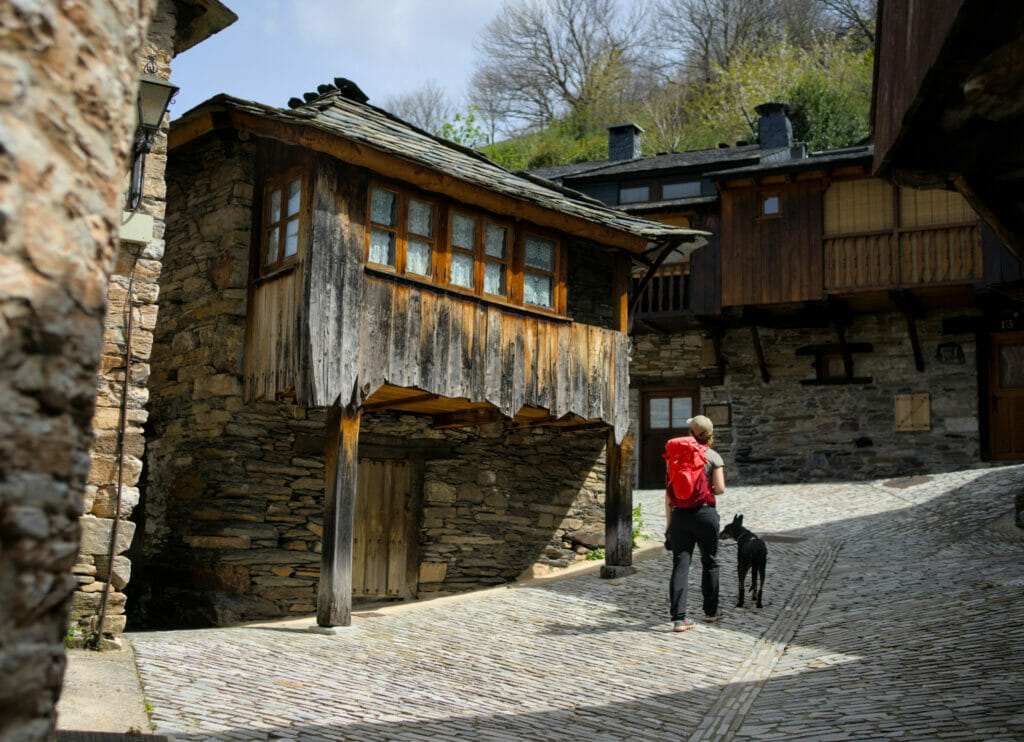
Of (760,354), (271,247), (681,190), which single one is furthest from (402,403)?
(681,190)

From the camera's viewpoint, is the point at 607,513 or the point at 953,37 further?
the point at 607,513

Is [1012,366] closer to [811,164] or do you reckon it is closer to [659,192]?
[811,164]

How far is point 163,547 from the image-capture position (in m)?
10.6

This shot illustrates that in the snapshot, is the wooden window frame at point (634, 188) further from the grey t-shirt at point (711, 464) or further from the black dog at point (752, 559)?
the grey t-shirt at point (711, 464)


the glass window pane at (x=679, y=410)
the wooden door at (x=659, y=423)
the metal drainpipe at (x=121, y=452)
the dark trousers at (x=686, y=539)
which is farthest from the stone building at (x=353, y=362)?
the glass window pane at (x=679, y=410)

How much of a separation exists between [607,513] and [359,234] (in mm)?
4783

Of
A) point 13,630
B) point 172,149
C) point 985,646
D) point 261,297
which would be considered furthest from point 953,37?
point 172,149

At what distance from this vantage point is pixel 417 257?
10234 millimetres

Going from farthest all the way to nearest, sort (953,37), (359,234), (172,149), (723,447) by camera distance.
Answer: (723,447) → (172,149) → (359,234) → (953,37)

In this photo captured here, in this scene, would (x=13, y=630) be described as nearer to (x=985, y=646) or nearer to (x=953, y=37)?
(x=953, y=37)

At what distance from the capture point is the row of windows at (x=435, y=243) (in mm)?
9930

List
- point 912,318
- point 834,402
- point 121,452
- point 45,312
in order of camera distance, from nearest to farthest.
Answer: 1. point 45,312
2. point 121,452
3. point 912,318
4. point 834,402

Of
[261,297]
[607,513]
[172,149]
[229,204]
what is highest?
[172,149]

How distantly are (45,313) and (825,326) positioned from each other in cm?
1949
